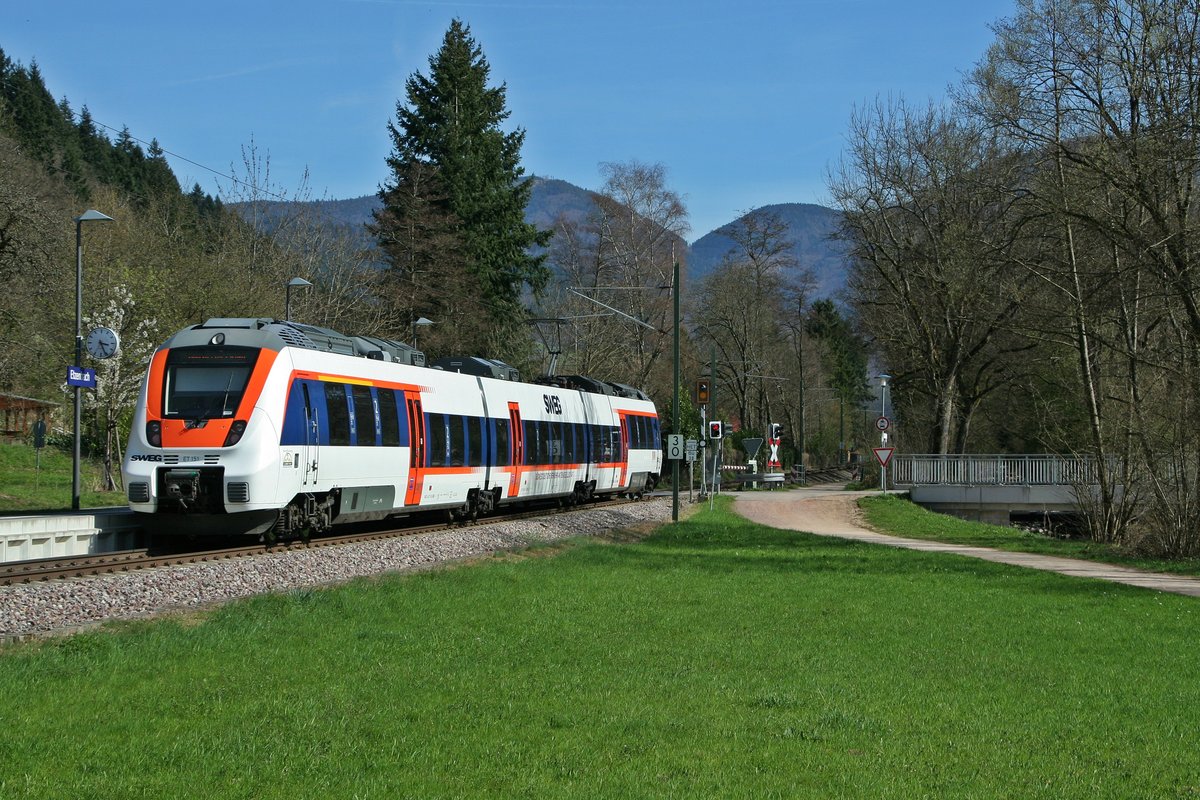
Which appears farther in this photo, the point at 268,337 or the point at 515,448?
the point at 515,448

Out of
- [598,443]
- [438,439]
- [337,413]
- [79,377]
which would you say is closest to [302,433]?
[337,413]

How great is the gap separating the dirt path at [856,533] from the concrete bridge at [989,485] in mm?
2548

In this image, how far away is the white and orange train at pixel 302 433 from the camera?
17.3 meters

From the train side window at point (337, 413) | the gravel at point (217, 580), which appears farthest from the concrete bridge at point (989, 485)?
the train side window at point (337, 413)

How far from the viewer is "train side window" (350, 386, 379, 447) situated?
20.3 m

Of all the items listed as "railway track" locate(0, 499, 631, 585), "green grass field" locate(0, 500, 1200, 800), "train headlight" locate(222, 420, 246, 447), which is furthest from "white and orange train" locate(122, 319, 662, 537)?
"green grass field" locate(0, 500, 1200, 800)

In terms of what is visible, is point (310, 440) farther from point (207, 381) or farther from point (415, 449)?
point (415, 449)

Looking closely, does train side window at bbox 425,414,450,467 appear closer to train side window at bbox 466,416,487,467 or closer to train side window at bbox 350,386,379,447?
train side window at bbox 466,416,487,467

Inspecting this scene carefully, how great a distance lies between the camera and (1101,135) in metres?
22.1

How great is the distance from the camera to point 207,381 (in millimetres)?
17594

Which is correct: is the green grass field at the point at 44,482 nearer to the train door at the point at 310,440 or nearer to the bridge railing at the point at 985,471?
the train door at the point at 310,440

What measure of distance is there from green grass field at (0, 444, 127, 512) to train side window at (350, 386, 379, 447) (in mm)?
9142

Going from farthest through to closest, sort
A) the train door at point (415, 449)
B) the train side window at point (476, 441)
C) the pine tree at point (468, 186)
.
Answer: the pine tree at point (468, 186) < the train side window at point (476, 441) < the train door at point (415, 449)

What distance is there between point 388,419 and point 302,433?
10.8 ft
